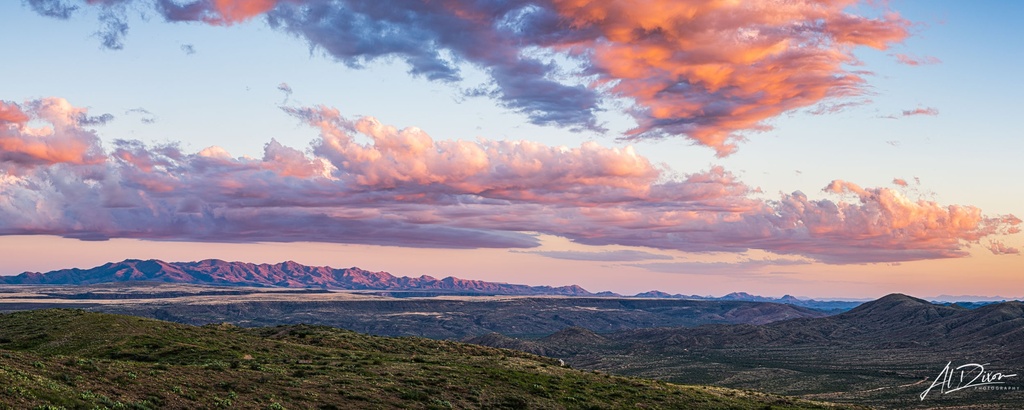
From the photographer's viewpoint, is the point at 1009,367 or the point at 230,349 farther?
the point at 1009,367

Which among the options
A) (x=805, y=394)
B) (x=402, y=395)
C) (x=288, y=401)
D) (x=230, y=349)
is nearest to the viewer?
(x=288, y=401)

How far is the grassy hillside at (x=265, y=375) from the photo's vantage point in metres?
37.3

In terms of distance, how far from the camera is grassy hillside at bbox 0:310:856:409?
3734cm

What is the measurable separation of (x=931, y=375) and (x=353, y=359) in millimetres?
160846

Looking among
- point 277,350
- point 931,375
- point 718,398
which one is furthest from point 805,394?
point 277,350

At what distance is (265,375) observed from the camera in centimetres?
5056

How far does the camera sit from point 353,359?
233 feet

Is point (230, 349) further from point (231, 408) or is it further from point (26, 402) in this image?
point (26, 402)
